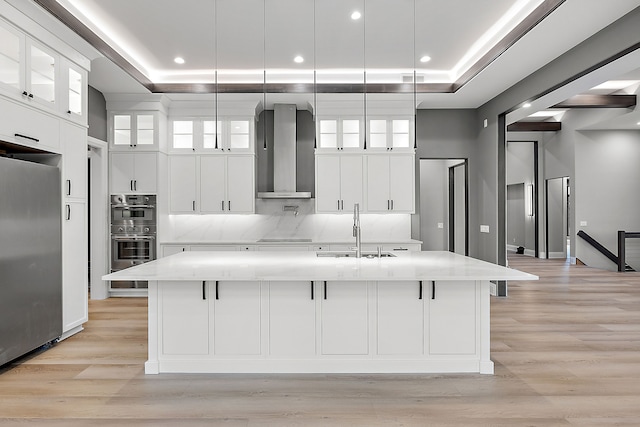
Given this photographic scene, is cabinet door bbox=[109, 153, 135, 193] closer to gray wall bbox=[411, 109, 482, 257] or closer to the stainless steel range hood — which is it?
the stainless steel range hood

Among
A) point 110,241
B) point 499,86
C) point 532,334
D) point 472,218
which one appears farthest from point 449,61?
point 110,241

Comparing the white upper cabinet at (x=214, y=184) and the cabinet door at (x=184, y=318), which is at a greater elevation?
the white upper cabinet at (x=214, y=184)

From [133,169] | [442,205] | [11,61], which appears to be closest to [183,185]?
[133,169]

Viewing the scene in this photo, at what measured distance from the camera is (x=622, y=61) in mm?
3654

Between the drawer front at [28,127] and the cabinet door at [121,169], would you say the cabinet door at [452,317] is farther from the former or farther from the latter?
the cabinet door at [121,169]

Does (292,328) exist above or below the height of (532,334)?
above

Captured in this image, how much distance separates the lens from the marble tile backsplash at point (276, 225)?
21.3ft

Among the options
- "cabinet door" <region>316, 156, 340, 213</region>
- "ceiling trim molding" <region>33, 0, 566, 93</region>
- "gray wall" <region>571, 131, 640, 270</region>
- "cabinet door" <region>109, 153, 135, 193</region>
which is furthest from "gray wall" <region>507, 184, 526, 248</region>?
"cabinet door" <region>109, 153, 135, 193</region>

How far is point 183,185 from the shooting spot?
617 centimetres

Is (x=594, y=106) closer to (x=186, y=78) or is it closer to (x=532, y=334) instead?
(x=532, y=334)

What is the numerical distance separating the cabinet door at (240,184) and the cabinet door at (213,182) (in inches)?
3.5

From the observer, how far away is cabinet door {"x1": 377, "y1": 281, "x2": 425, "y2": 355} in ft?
10.2

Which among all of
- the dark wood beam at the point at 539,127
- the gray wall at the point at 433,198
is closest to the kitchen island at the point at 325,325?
the gray wall at the point at 433,198

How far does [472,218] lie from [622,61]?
10.9ft
